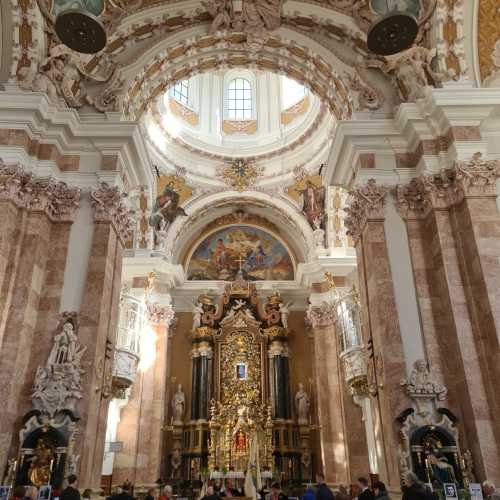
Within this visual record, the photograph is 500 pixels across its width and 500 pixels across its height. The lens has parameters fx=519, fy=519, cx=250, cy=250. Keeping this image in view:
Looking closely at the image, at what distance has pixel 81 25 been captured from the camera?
25.4 ft

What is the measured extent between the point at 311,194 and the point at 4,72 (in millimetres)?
11172

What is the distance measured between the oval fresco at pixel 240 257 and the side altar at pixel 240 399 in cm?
123

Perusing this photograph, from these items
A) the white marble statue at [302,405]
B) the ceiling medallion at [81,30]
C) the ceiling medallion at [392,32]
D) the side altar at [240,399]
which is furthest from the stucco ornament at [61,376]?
the white marble statue at [302,405]

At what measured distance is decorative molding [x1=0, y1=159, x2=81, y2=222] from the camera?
8.98 meters

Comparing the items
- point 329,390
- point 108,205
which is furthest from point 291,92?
point 108,205

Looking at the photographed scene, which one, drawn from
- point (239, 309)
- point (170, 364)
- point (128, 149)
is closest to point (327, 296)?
point (239, 309)

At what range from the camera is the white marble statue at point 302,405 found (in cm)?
1738

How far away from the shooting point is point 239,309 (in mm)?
19359

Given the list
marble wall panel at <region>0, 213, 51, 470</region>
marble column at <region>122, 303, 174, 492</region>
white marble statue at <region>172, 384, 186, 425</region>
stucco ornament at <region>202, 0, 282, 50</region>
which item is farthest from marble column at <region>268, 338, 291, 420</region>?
stucco ornament at <region>202, 0, 282, 50</region>

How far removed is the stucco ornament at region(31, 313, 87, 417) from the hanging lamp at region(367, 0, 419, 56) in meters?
6.72

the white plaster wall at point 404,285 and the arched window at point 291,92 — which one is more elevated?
the arched window at point 291,92

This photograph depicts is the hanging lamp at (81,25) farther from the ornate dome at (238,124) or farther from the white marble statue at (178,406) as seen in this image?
the white marble statue at (178,406)

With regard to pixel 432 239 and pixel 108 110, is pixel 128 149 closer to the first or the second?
pixel 108 110

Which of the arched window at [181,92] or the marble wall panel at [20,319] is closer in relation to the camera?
the marble wall panel at [20,319]
